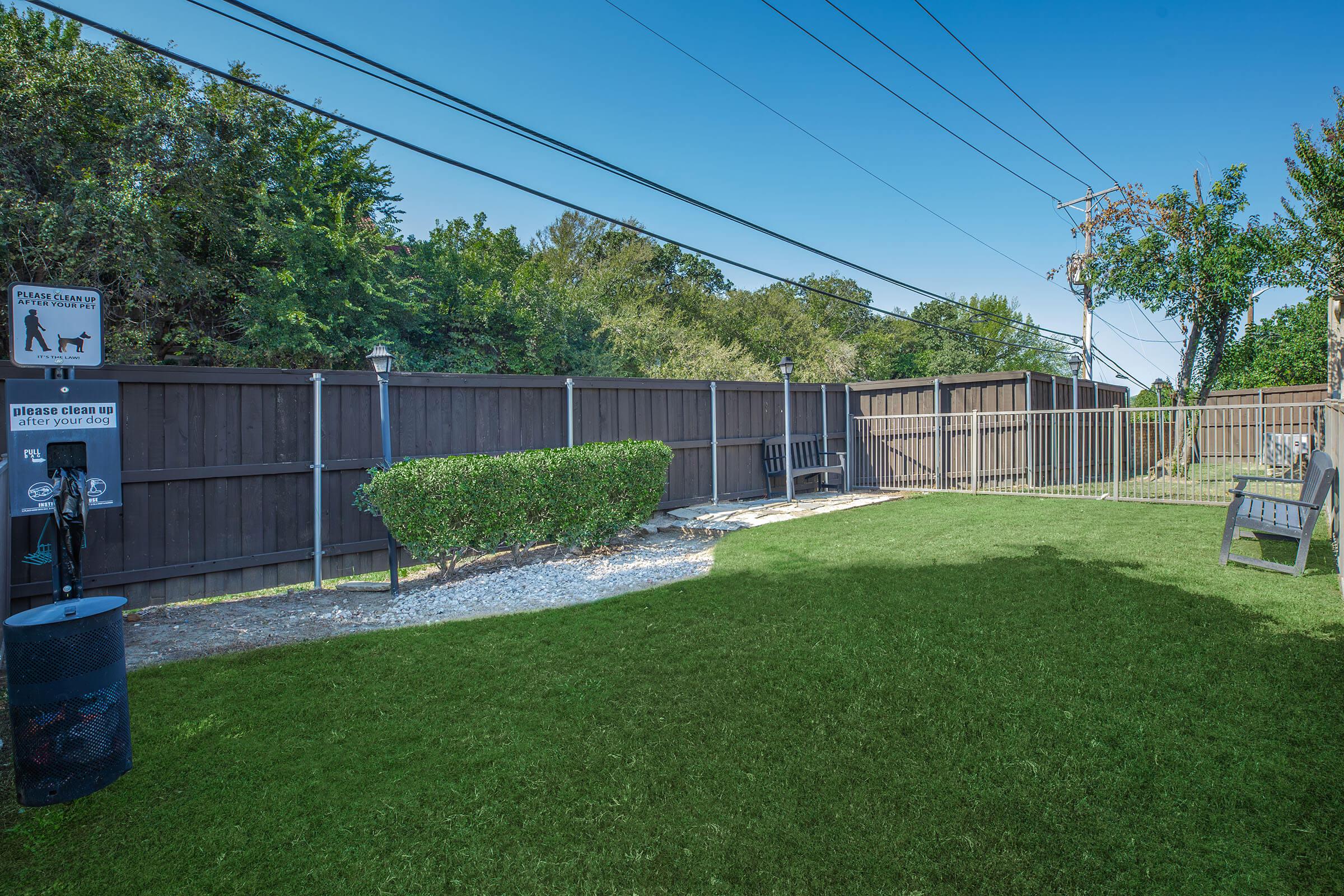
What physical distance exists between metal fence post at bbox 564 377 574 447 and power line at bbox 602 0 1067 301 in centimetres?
511

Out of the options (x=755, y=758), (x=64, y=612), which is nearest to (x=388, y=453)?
(x=64, y=612)

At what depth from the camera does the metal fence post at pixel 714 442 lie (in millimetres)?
9852

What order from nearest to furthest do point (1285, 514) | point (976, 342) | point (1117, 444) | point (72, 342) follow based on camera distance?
point (72, 342), point (1285, 514), point (1117, 444), point (976, 342)

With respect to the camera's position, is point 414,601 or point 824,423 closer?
point 414,601

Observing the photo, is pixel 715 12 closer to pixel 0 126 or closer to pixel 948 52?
pixel 948 52

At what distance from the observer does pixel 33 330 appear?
13.0 feet

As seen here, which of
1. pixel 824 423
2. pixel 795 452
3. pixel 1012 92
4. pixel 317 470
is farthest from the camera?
pixel 1012 92

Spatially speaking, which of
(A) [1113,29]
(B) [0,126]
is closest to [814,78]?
(A) [1113,29]

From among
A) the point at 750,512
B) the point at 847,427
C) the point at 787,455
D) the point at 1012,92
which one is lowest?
the point at 750,512

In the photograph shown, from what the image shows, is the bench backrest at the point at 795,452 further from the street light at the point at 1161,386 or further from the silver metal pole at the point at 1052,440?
the street light at the point at 1161,386

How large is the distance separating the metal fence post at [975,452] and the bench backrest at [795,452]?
2.47m

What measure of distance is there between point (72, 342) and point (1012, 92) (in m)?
15.6

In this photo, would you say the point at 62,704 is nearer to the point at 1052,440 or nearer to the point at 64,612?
the point at 64,612

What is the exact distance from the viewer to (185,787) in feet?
7.97
